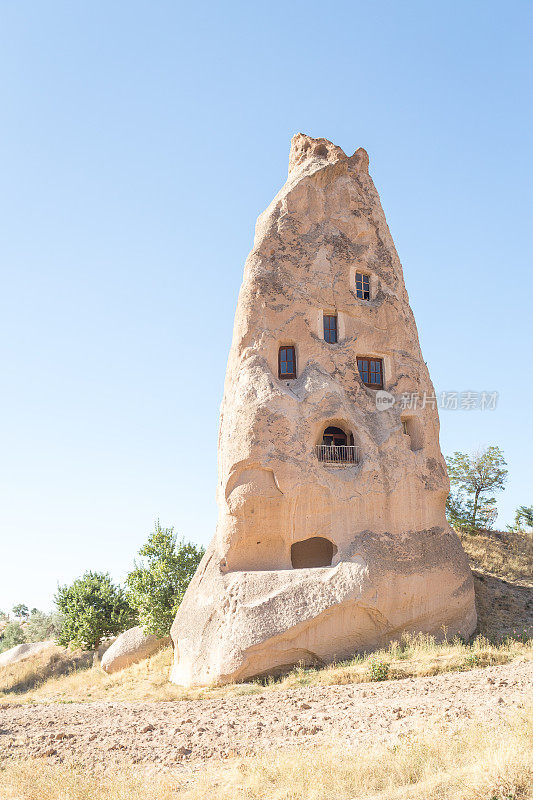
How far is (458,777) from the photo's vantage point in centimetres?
765

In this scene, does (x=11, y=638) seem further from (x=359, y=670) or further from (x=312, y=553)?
(x=359, y=670)

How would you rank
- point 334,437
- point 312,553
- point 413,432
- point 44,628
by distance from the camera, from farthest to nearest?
point 44,628 < point 413,432 < point 334,437 < point 312,553

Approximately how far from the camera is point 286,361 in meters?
20.7

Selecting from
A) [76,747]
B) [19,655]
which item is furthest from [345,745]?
[19,655]

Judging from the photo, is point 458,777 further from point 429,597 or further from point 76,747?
point 429,597

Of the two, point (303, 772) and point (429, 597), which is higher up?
point (429, 597)

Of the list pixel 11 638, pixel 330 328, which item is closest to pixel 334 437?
pixel 330 328

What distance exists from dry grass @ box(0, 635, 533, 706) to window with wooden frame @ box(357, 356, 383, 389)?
7.83 metres

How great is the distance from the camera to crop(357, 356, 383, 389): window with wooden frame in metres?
21.1

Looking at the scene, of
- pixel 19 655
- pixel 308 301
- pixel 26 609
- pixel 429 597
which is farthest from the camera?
pixel 26 609

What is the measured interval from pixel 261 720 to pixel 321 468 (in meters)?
7.84

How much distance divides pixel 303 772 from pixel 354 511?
10.2m

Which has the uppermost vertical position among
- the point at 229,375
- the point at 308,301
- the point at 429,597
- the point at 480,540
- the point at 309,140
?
the point at 309,140

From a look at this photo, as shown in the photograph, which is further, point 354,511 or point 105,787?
point 354,511
